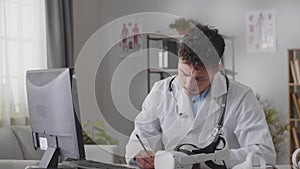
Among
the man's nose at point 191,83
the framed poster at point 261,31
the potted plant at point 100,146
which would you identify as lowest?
the potted plant at point 100,146

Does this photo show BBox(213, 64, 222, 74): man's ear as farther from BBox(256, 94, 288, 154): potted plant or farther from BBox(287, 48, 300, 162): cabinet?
BBox(256, 94, 288, 154): potted plant

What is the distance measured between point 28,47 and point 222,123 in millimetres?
2994

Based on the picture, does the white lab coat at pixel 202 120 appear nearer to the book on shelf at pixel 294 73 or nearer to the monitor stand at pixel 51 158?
the monitor stand at pixel 51 158

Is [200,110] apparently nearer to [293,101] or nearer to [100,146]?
[100,146]

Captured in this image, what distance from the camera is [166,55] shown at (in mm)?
5562

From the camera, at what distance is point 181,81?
2311 mm

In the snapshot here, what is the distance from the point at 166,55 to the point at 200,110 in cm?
320

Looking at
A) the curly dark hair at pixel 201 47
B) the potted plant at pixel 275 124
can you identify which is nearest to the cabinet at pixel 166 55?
the potted plant at pixel 275 124

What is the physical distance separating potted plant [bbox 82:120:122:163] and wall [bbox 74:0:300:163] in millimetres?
232

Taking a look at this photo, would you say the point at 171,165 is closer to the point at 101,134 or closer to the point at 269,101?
the point at 101,134

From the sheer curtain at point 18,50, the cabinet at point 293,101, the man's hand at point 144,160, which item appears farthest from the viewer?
the cabinet at point 293,101

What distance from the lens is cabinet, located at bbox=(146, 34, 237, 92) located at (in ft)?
18.2

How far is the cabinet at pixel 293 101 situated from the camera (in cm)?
507

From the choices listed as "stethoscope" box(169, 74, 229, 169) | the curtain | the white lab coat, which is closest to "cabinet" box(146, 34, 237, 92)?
the curtain
